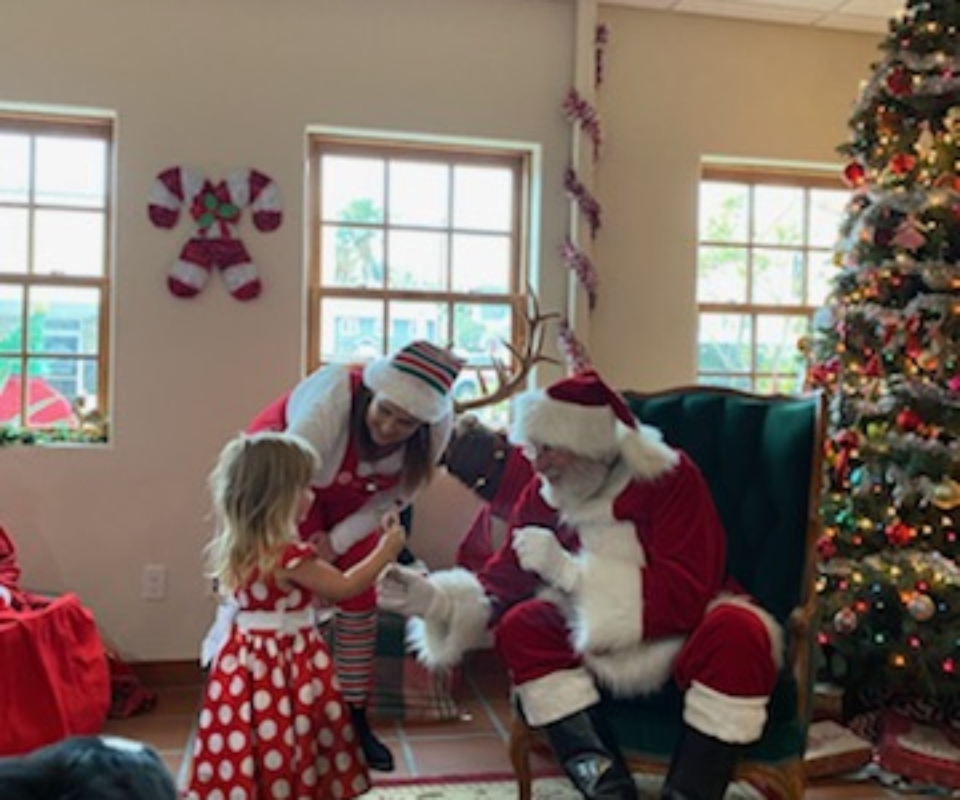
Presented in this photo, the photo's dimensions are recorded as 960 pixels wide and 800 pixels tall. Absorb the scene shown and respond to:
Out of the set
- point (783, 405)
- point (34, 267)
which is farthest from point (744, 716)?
point (34, 267)

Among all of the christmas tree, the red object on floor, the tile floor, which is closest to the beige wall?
the tile floor

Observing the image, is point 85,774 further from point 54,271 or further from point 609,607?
point 54,271

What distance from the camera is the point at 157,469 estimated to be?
3512mm

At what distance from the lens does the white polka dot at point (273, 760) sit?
2096 millimetres

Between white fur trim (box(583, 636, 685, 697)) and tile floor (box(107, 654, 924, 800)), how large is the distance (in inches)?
30.6

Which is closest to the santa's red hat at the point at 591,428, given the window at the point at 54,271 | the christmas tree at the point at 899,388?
the christmas tree at the point at 899,388

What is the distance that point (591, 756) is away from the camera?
7.27 feet

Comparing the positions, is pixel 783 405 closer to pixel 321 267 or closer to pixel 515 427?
pixel 515 427

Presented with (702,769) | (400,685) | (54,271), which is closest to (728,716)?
(702,769)

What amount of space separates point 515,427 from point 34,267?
216 centimetres

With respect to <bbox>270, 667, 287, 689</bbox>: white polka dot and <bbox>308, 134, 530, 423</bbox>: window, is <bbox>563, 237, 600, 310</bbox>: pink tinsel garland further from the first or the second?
<bbox>270, 667, 287, 689</bbox>: white polka dot

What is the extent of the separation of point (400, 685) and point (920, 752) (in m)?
1.68

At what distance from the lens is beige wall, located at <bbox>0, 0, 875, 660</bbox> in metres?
3.44

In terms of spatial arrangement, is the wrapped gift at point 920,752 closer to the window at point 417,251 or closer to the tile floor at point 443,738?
the tile floor at point 443,738
